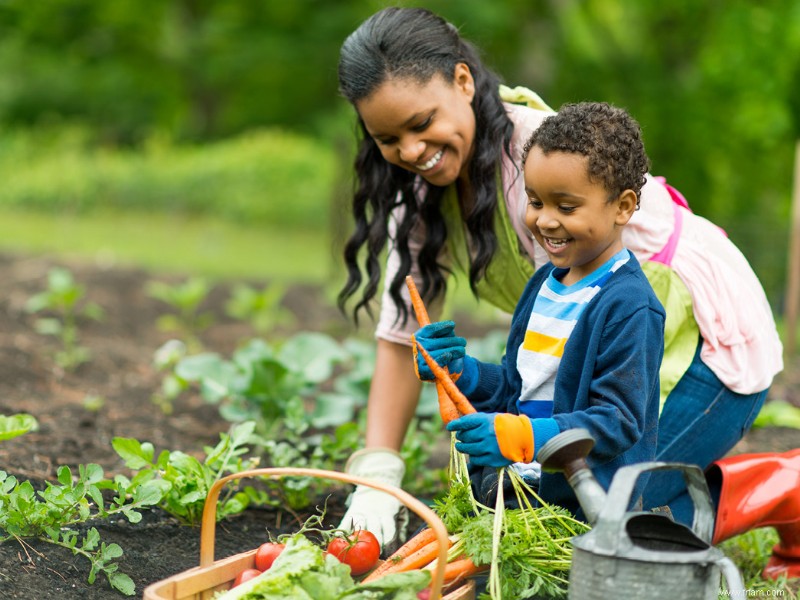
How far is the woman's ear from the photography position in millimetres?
2588

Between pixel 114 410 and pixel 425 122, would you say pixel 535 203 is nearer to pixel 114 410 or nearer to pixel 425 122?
pixel 425 122

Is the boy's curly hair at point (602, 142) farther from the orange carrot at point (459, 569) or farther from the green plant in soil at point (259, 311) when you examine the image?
the green plant in soil at point (259, 311)

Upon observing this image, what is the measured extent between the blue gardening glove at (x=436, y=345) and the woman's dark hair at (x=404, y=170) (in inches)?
21.7

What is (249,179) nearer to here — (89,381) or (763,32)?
(763,32)

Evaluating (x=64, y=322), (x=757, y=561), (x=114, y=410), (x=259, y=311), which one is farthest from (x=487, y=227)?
(x=64, y=322)

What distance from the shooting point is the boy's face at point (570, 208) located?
6.63 ft

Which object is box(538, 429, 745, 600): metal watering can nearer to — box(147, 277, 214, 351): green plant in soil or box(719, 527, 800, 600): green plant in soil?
box(719, 527, 800, 600): green plant in soil

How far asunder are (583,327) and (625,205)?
263 mm

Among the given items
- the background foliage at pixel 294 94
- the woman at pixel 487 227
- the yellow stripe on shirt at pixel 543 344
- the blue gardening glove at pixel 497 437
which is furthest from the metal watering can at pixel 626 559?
the background foliage at pixel 294 94

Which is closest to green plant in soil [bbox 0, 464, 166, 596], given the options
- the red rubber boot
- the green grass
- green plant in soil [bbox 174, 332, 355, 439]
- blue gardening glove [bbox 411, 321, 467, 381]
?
blue gardening glove [bbox 411, 321, 467, 381]

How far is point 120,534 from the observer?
254cm

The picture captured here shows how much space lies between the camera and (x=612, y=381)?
1969 mm

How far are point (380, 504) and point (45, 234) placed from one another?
863cm

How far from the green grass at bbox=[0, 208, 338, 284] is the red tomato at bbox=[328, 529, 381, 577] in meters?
5.44
